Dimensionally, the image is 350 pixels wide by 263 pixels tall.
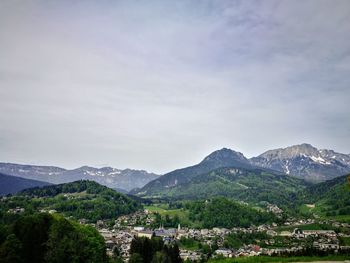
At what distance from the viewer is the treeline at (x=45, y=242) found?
56.2 metres

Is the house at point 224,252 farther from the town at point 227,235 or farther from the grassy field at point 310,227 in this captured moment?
the grassy field at point 310,227

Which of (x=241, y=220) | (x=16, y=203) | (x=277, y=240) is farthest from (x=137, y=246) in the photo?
(x=16, y=203)

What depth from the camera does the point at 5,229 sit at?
6241 cm

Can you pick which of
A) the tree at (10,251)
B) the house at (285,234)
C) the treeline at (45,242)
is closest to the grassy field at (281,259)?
the treeline at (45,242)

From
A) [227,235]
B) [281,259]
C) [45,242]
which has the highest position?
[45,242]

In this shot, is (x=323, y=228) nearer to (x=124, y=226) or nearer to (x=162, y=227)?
(x=162, y=227)

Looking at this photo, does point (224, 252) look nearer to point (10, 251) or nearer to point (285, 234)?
point (285, 234)

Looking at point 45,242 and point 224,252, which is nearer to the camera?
point 45,242

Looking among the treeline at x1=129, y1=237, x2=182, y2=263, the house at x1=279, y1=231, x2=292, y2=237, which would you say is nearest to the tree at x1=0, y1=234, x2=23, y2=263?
the treeline at x1=129, y1=237, x2=182, y2=263

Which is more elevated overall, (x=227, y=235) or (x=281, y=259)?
(x=281, y=259)

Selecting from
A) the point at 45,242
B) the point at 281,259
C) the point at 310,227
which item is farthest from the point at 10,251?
the point at 310,227

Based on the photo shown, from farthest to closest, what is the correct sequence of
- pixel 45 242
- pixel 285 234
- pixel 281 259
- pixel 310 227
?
pixel 310 227, pixel 285 234, pixel 281 259, pixel 45 242

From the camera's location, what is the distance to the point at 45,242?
2387 inches

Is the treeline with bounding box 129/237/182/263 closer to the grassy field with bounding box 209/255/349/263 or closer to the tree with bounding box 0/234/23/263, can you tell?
the grassy field with bounding box 209/255/349/263
